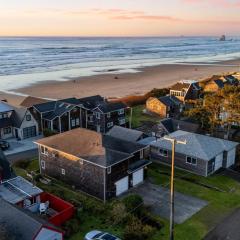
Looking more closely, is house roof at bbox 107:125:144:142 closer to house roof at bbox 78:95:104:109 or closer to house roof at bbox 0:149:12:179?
house roof at bbox 0:149:12:179

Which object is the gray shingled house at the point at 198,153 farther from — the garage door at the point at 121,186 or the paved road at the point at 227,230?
the paved road at the point at 227,230

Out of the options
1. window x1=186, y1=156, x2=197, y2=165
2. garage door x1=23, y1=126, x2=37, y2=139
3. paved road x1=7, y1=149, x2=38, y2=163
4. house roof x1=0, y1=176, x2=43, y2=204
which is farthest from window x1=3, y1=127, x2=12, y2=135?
window x1=186, y1=156, x2=197, y2=165

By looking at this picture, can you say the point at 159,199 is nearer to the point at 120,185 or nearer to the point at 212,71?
the point at 120,185

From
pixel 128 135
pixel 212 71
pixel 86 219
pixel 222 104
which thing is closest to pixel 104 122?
pixel 128 135

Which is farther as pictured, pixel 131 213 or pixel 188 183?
pixel 188 183

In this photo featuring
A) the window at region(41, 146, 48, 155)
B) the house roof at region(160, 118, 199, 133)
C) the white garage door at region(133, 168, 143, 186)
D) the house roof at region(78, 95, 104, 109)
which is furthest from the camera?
the house roof at region(78, 95, 104, 109)

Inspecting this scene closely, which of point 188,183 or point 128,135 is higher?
point 128,135
